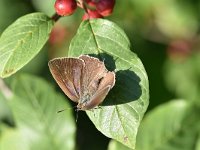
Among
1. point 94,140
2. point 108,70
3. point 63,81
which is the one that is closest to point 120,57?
point 108,70

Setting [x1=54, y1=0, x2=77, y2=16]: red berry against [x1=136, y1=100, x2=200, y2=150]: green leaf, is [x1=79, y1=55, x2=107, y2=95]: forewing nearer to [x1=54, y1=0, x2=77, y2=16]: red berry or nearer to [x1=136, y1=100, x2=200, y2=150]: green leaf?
[x1=54, y1=0, x2=77, y2=16]: red berry

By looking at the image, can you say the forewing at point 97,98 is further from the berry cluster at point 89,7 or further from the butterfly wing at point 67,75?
the berry cluster at point 89,7

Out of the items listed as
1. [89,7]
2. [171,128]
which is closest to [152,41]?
[171,128]

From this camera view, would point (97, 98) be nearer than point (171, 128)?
Yes

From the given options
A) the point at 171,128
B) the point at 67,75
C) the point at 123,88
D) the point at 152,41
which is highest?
the point at 67,75

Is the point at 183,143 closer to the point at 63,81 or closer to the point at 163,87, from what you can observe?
the point at 63,81

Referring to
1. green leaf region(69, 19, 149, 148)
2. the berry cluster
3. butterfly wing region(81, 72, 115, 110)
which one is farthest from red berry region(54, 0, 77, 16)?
butterfly wing region(81, 72, 115, 110)

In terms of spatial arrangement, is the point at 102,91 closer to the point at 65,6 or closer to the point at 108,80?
the point at 108,80
